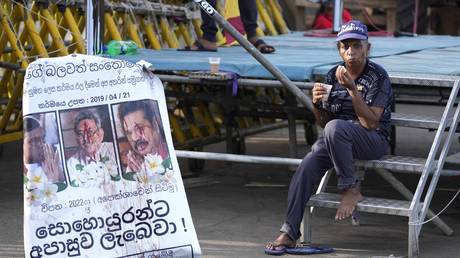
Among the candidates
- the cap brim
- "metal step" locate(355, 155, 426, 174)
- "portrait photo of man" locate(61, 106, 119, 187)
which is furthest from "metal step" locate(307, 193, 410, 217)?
"portrait photo of man" locate(61, 106, 119, 187)

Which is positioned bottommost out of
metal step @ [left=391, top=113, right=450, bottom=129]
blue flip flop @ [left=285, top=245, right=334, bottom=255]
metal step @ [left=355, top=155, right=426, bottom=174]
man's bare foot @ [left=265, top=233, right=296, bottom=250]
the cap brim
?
blue flip flop @ [left=285, top=245, right=334, bottom=255]

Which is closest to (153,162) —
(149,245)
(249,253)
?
(149,245)

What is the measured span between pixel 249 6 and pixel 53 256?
16.4 ft

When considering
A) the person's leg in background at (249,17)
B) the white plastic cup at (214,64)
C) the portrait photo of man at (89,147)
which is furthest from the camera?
the person's leg in background at (249,17)

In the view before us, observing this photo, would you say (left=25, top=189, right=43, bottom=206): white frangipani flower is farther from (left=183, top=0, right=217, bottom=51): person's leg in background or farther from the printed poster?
(left=183, top=0, right=217, bottom=51): person's leg in background

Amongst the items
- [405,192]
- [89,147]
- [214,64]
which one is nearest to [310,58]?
[214,64]

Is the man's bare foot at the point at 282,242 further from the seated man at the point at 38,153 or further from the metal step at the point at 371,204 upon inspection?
the seated man at the point at 38,153

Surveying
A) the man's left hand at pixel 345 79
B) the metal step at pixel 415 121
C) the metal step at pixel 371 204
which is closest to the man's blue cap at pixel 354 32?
the man's left hand at pixel 345 79

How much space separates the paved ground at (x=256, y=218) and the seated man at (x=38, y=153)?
1.39 metres

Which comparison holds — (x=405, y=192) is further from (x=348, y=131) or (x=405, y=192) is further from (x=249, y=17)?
(x=249, y=17)

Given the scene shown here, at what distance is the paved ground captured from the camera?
7.89 m

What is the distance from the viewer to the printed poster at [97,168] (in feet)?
21.0

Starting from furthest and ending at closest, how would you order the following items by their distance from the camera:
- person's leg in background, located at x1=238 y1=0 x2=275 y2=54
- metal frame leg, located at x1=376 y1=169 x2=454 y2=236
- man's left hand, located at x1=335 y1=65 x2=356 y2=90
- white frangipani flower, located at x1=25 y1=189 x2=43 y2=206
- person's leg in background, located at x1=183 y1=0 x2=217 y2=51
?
person's leg in background, located at x1=238 y1=0 x2=275 y2=54 < person's leg in background, located at x1=183 y1=0 x2=217 y2=51 < metal frame leg, located at x1=376 y1=169 x2=454 y2=236 < man's left hand, located at x1=335 y1=65 x2=356 y2=90 < white frangipani flower, located at x1=25 y1=189 x2=43 y2=206

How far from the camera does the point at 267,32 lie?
13359mm
